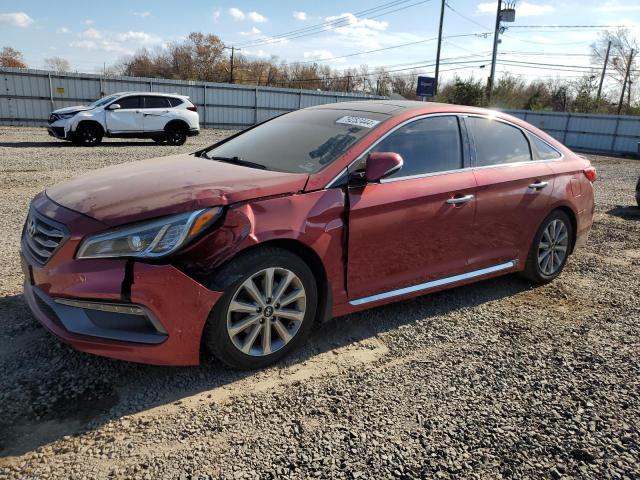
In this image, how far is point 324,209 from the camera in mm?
3205

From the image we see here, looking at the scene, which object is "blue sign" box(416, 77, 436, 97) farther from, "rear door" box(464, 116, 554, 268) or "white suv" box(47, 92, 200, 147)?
"rear door" box(464, 116, 554, 268)

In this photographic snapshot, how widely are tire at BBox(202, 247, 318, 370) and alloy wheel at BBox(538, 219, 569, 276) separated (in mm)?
2551

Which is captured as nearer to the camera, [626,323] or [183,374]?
[183,374]

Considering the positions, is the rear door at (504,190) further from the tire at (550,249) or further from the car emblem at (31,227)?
the car emblem at (31,227)

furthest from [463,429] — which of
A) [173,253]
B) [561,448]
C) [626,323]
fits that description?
[626,323]

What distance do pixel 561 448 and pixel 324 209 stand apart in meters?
1.80

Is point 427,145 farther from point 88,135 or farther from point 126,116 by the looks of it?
point 126,116

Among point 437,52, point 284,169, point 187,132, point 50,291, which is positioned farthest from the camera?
point 437,52

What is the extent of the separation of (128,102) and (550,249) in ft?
48.8

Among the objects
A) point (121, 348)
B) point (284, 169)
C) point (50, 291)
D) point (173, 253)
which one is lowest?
point (121, 348)

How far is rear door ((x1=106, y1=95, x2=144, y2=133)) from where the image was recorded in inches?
635

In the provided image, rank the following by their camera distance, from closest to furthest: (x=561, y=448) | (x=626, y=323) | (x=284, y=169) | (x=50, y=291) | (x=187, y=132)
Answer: (x=561, y=448), (x=50, y=291), (x=284, y=169), (x=626, y=323), (x=187, y=132)

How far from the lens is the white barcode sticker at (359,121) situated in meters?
3.70

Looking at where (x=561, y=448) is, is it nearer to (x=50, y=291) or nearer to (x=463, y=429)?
(x=463, y=429)
